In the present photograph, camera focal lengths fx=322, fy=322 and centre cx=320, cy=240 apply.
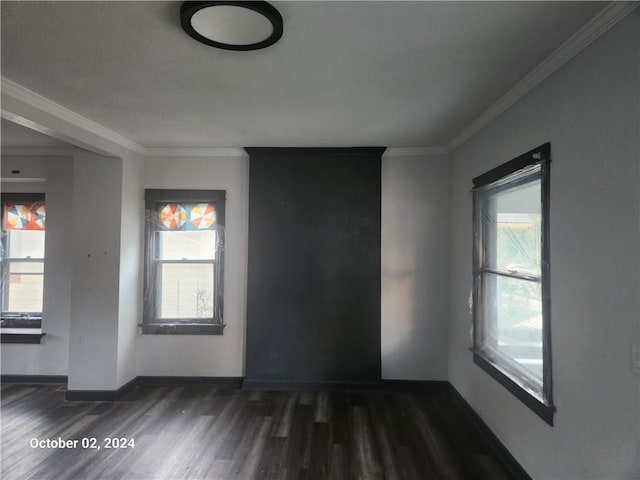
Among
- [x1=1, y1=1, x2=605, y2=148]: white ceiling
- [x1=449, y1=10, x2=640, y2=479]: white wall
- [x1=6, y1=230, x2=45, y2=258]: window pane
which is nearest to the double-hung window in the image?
[x1=6, y1=230, x2=45, y2=258]: window pane

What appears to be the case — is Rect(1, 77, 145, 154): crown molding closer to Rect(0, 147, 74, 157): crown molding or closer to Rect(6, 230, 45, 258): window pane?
Rect(0, 147, 74, 157): crown molding

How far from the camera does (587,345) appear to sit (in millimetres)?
1536

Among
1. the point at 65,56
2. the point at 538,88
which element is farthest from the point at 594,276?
the point at 65,56

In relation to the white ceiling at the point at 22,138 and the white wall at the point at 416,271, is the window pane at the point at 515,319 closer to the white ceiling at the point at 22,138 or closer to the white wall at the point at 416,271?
the white wall at the point at 416,271

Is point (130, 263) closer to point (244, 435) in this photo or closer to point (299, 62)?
point (244, 435)

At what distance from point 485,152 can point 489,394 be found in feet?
6.34

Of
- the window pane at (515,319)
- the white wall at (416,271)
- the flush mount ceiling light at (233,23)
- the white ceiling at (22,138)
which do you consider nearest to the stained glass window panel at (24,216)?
the white ceiling at (22,138)

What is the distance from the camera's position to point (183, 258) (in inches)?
142

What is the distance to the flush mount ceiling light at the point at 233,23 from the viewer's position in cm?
134

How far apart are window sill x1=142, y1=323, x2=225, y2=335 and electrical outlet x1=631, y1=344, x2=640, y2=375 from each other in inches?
128

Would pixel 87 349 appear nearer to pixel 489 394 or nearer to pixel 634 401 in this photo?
pixel 489 394

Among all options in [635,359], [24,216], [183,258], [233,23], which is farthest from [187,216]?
[635,359]

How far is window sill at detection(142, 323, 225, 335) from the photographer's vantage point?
11.6ft

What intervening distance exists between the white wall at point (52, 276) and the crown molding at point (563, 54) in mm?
4318
